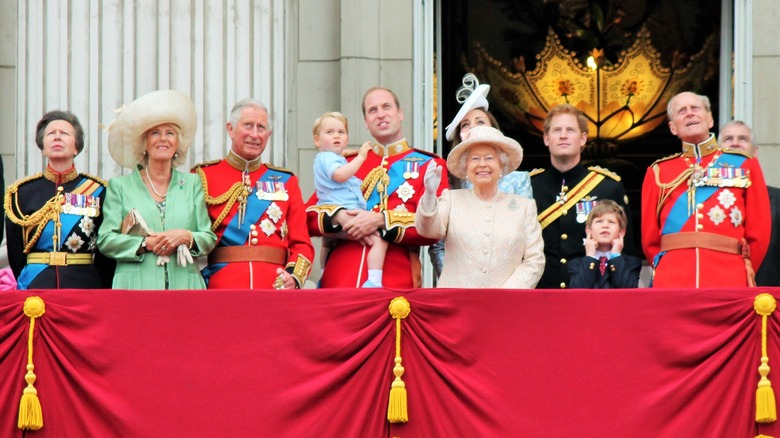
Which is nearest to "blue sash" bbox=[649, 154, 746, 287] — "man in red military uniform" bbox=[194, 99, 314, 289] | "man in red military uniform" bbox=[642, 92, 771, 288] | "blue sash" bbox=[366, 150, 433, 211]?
"man in red military uniform" bbox=[642, 92, 771, 288]

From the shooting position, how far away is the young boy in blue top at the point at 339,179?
9641 millimetres

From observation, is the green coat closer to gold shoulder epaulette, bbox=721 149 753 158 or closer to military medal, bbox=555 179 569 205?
military medal, bbox=555 179 569 205

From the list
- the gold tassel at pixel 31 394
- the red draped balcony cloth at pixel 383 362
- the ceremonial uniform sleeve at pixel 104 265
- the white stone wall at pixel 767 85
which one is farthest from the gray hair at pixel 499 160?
the white stone wall at pixel 767 85

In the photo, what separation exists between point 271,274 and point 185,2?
3.38 meters

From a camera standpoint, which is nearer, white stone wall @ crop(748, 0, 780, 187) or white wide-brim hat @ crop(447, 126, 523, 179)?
white wide-brim hat @ crop(447, 126, 523, 179)

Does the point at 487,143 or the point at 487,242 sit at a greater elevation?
the point at 487,143

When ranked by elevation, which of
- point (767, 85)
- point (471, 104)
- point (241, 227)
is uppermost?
point (767, 85)

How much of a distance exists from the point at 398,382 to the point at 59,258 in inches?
79.6

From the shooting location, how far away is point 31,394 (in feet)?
27.8

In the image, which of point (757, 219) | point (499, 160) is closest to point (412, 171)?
point (499, 160)

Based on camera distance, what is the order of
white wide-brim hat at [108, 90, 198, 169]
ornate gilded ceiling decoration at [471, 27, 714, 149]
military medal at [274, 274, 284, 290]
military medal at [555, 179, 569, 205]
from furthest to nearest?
ornate gilded ceiling decoration at [471, 27, 714, 149] → military medal at [555, 179, 569, 205] → white wide-brim hat at [108, 90, 198, 169] → military medal at [274, 274, 284, 290]

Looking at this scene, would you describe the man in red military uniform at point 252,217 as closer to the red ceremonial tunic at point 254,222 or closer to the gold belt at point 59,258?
the red ceremonial tunic at point 254,222

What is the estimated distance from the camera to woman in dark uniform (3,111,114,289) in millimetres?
9328

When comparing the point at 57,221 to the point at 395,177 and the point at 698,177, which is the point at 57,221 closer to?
the point at 395,177
